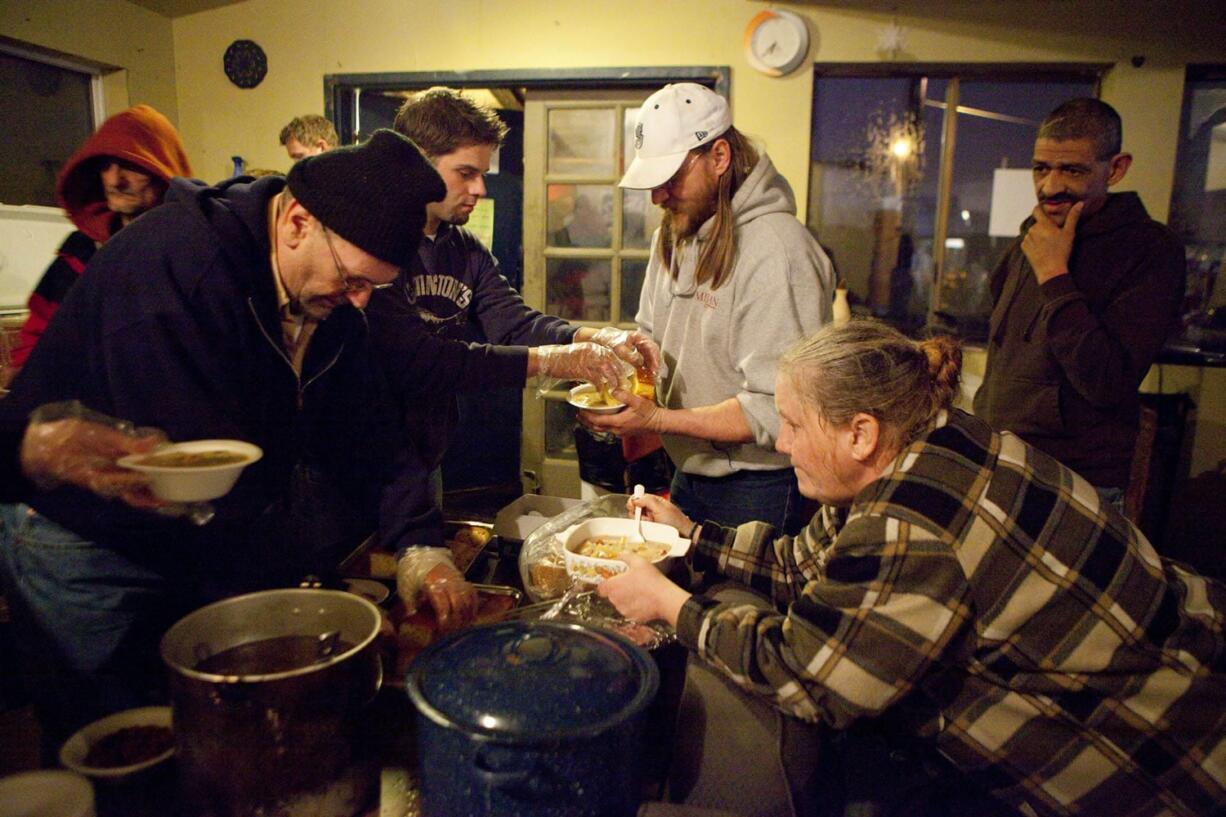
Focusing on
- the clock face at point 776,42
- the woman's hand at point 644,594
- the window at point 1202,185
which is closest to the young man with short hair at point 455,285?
the woman's hand at point 644,594

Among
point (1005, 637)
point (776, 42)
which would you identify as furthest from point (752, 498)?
point (776, 42)

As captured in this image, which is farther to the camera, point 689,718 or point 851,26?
point 851,26

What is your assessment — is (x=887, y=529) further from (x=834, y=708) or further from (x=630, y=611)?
(x=630, y=611)

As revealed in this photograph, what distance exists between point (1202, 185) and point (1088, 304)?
2.44 metres

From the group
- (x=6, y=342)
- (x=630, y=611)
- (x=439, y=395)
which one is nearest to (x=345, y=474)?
(x=439, y=395)

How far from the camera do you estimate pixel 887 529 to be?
48.0 inches

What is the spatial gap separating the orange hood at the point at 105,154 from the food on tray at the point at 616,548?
199 cm

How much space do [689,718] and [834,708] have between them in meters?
0.25

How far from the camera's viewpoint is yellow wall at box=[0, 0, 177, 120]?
148 inches

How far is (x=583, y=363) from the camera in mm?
2254

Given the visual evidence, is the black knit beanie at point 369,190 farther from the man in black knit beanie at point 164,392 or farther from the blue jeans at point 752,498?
the blue jeans at point 752,498

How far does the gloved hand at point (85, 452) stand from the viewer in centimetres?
123

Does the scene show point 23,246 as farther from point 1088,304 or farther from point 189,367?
point 1088,304

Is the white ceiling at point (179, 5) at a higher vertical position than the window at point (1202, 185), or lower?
higher
